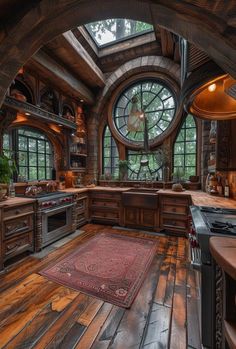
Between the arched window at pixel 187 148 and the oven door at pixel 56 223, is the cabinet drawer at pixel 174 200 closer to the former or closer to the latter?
the arched window at pixel 187 148

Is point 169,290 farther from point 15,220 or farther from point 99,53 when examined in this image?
point 99,53

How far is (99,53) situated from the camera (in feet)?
13.6

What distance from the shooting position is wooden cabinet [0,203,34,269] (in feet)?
6.73

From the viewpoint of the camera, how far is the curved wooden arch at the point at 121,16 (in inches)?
31.0

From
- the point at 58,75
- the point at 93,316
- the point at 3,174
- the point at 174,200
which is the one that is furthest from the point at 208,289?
the point at 58,75

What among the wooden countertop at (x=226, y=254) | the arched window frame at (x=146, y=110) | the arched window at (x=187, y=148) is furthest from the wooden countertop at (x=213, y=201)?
the arched window frame at (x=146, y=110)

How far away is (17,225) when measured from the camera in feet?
7.31

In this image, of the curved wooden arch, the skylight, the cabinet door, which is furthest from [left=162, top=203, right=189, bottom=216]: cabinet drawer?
the skylight

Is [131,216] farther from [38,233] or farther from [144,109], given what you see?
[144,109]

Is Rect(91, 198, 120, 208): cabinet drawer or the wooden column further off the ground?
the wooden column

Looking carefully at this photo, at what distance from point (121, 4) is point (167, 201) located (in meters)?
2.88

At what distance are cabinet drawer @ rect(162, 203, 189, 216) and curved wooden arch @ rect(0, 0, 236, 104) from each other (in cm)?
254

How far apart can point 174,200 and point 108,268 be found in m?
1.75

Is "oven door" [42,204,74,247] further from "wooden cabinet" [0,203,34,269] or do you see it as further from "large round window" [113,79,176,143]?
"large round window" [113,79,176,143]
